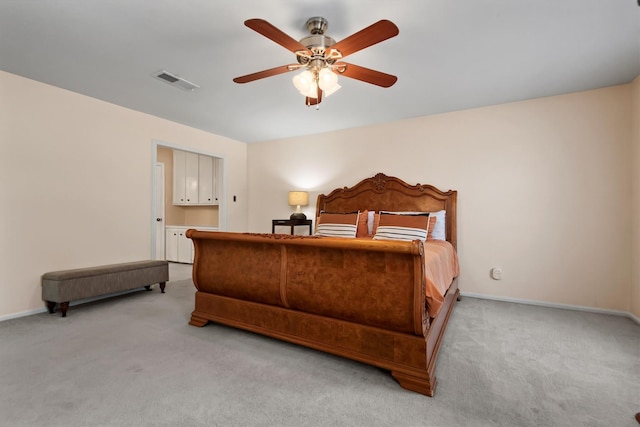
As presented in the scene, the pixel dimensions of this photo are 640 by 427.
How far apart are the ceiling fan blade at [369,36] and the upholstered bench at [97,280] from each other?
3279mm

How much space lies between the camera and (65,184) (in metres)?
3.18

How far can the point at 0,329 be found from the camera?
2527 mm

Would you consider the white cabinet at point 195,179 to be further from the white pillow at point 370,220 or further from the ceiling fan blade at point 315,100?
the ceiling fan blade at point 315,100

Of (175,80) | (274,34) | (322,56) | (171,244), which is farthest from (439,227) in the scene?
(171,244)

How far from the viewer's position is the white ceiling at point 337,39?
6.20 feet

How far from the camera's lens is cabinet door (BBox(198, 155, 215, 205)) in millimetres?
5914

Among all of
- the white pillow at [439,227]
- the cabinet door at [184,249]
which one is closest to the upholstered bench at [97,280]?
the cabinet door at [184,249]

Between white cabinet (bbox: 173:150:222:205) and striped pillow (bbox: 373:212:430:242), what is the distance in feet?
12.2

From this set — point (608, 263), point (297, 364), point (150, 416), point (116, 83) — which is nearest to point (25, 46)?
point (116, 83)

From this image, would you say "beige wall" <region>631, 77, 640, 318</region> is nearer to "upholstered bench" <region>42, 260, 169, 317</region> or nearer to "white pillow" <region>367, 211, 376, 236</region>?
"white pillow" <region>367, 211, 376, 236</region>

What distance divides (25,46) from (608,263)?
18.6ft

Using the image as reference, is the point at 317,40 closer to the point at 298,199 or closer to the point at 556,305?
the point at 298,199

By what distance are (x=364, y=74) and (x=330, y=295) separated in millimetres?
1588

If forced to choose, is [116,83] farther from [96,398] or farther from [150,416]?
[150,416]
